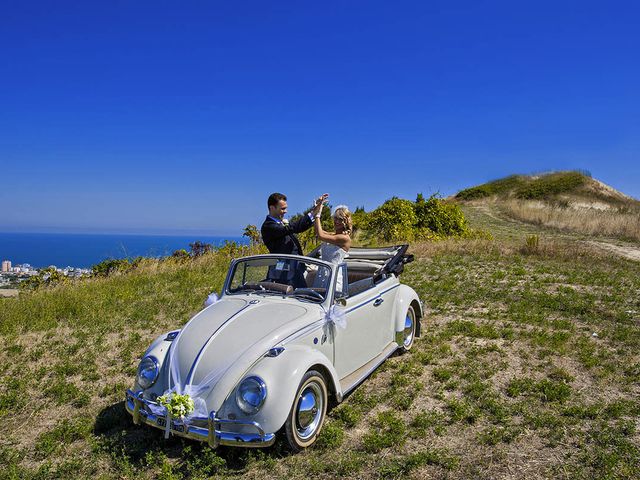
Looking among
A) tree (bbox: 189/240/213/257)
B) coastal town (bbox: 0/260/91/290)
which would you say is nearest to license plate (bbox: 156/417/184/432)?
coastal town (bbox: 0/260/91/290)

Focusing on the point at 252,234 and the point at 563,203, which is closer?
the point at 252,234

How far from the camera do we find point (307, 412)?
4.42 metres

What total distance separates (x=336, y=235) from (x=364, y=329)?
1.40 m

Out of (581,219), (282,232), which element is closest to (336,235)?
(282,232)

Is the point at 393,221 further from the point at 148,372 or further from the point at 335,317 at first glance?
the point at 148,372

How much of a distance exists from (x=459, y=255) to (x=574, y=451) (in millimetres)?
12491

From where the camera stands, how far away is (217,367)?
4246 mm

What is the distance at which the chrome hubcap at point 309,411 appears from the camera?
4.35 metres

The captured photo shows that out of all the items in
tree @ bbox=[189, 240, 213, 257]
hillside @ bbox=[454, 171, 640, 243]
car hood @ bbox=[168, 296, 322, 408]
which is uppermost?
hillside @ bbox=[454, 171, 640, 243]

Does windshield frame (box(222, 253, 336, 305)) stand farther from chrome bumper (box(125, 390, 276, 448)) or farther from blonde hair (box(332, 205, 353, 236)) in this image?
chrome bumper (box(125, 390, 276, 448))

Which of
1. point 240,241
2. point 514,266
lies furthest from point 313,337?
point 240,241

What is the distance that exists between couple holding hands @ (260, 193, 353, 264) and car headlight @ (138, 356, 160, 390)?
2611 mm

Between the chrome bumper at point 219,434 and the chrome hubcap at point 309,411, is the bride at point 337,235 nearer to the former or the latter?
the chrome hubcap at point 309,411

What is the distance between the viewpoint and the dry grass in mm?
25473
